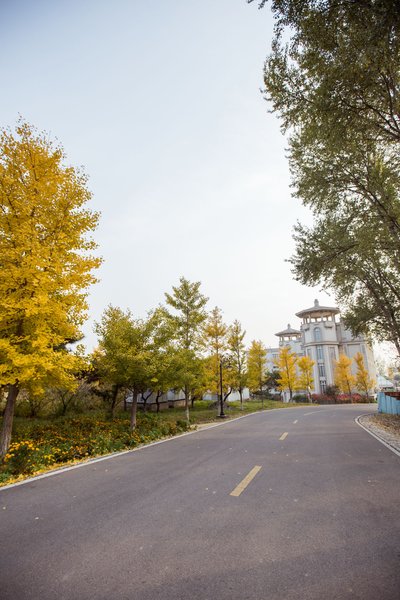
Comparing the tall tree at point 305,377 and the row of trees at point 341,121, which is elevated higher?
the row of trees at point 341,121

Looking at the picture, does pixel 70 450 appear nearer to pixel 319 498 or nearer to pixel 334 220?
pixel 319 498

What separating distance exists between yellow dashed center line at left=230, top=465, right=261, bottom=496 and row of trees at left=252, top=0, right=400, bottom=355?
8736 mm

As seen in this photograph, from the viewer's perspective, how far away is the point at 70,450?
30.7 feet

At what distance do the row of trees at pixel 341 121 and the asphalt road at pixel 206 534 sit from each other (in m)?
8.27

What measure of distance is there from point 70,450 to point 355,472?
26.1 ft

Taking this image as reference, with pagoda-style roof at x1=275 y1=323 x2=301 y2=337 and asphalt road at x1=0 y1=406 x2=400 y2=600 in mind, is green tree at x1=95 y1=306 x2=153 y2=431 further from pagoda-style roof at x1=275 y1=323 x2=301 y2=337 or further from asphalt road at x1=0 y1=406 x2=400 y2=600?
pagoda-style roof at x1=275 y1=323 x2=301 y2=337

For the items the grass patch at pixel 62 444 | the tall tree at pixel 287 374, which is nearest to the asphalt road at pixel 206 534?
the grass patch at pixel 62 444

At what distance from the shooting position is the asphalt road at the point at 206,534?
A: 9.68 ft

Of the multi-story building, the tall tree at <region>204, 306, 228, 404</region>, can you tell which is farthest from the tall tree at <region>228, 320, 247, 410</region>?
the multi-story building

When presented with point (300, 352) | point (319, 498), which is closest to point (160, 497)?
point (319, 498)

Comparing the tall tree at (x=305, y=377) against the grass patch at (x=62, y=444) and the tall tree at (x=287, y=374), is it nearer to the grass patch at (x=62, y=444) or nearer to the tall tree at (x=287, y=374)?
the tall tree at (x=287, y=374)

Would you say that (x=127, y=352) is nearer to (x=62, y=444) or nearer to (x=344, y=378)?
(x=62, y=444)

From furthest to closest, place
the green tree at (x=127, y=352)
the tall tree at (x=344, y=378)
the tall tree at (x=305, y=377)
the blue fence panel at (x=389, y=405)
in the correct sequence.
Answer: the tall tree at (x=344, y=378) < the tall tree at (x=305, y=377) < the blue fence panel at (x=389, y=405) < the green tree at (x=127, y=352)

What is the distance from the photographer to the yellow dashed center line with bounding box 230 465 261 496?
555 cm
